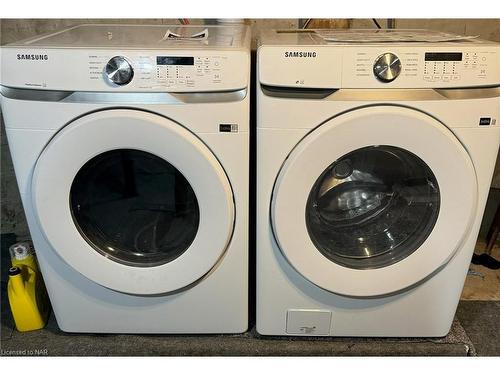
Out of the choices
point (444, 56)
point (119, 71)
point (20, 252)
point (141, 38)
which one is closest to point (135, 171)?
point (119, 71)

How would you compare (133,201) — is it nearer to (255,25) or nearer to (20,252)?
(20,252)

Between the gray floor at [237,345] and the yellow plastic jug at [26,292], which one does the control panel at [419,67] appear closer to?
the gray floor at [237,345]

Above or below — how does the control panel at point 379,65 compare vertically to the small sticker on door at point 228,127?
above

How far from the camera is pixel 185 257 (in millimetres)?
1253

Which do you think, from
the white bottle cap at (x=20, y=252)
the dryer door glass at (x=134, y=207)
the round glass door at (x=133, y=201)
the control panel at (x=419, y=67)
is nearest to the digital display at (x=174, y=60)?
the round glass door at (x=133, y=201)

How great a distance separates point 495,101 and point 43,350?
1.45 m

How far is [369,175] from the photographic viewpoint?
126cm

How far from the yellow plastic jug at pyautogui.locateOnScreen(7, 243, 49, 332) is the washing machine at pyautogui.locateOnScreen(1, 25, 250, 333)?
114 millimetres

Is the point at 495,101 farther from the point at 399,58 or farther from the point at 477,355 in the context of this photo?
the point at 477,355

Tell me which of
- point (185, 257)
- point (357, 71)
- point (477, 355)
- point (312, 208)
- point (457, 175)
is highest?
point (357, 71)

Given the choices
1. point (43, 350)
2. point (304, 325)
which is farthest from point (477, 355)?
point (43, 350)

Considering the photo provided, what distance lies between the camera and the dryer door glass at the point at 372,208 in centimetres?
122

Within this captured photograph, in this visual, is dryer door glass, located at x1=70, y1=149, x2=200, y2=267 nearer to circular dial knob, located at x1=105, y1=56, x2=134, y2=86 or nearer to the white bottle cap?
circular dial knob, located at x1=105, y1=56, x2=134, y2=86

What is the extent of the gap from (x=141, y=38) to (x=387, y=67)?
68 cm
